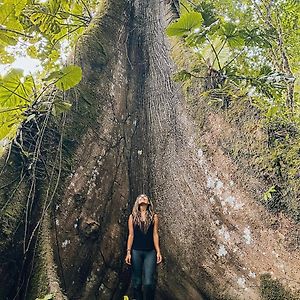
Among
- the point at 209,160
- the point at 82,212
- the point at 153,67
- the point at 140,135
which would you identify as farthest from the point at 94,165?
the point at 153,67

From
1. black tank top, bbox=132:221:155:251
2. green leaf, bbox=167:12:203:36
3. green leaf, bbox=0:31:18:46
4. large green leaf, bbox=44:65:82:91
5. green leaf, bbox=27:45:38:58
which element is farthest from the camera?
green leaf, bbox=27:45:38:58

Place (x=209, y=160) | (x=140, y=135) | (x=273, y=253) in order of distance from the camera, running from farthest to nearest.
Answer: (x=140, y=135) → (x=209, y=160) → (x=273, y=253)

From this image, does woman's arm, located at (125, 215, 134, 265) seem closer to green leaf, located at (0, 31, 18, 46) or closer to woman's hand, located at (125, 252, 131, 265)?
woman's hand, located at (125, 252, 131, 265)

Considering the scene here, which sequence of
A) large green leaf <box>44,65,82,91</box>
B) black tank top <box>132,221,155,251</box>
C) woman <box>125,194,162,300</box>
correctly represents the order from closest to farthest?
large green leaf <box>44,65,82,91</box>
woman <box>125,194,162,300</box>
black tank top <box>132,221,155,251</box>

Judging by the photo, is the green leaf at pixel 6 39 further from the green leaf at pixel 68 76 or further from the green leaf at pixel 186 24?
the green leaf at pixel 186 24

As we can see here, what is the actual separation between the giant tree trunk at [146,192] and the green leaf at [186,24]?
0.66m

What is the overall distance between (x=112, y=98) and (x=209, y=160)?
1.21 meters

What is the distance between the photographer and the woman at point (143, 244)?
3162 mm

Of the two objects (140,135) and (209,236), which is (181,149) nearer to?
(140,135)

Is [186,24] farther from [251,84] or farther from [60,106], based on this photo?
[60,106]

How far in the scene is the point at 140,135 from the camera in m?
3.82

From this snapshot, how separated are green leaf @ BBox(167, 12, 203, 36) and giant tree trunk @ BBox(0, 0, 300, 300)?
0.66m

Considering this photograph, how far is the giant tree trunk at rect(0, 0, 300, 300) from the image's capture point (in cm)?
275

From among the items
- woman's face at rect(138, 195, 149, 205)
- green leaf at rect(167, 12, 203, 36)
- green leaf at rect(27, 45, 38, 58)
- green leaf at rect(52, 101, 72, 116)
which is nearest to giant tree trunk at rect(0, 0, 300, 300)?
woman's face at rect(138, 195, 149, 205)
